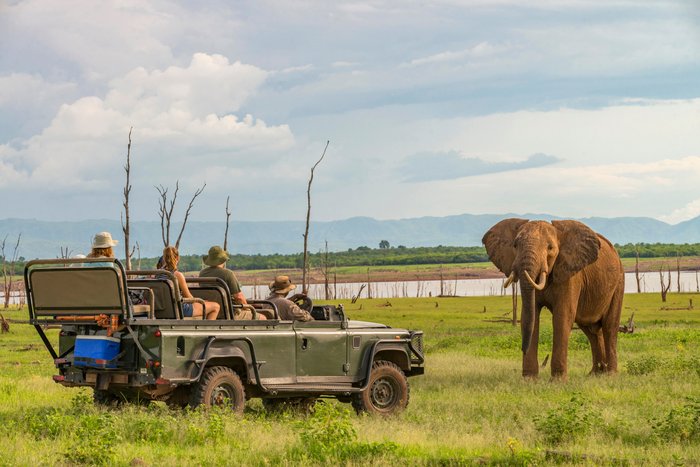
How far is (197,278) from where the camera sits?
13195 millimetres

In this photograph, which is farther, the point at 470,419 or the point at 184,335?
the point at 470,419

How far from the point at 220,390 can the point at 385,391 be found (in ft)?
8.96

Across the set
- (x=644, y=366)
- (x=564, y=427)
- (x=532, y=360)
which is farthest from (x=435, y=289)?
(x=564, y=427)

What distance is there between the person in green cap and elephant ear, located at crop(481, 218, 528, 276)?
840 cm

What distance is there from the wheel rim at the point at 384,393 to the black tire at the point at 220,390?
7.23 feet

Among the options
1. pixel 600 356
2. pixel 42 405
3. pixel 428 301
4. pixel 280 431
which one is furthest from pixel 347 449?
pixel 428 301

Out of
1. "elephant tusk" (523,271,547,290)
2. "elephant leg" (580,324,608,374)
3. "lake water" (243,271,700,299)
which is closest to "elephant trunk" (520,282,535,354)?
"elephant tusk" (523,271,547,290)

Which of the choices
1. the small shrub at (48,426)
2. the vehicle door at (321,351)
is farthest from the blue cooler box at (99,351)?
the vehicle door at (321,351)

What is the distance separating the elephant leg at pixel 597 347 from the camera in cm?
2216

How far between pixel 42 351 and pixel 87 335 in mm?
22519

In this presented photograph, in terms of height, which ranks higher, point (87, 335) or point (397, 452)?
point (87, 335)

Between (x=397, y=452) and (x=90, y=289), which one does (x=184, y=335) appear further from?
(x=397, y=452)

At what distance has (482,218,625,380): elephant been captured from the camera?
19.2m

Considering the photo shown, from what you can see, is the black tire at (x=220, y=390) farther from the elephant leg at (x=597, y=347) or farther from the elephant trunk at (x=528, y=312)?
the elephant leg at (x=597, y=347)
